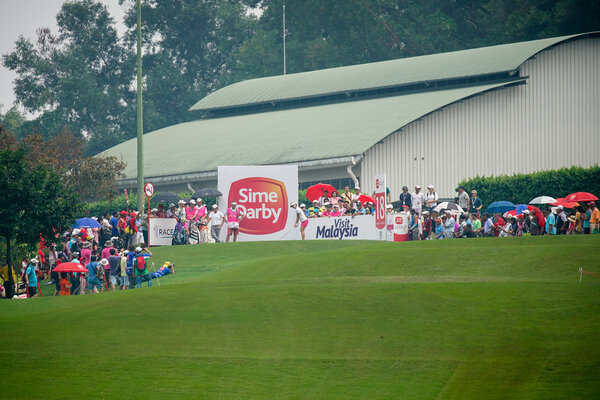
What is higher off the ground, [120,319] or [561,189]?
[561,189]

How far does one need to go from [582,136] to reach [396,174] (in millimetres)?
9985

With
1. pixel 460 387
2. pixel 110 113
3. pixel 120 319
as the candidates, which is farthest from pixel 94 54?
pixel 460 387

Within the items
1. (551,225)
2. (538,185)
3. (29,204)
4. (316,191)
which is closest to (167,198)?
(316,191)

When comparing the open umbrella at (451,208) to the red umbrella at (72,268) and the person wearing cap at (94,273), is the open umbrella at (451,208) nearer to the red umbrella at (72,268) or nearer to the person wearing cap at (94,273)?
the person wearing cap at (94,273)

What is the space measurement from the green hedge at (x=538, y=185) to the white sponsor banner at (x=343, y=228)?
7.69 metres

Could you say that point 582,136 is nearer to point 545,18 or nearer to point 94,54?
point 545,18

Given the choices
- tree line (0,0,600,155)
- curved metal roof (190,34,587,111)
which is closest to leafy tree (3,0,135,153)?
tree line (0,0,600,155)

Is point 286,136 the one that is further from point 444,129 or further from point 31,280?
point 31,280

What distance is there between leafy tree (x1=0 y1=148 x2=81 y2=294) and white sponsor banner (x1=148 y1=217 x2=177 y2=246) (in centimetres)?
520

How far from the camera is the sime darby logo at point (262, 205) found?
3738 cm

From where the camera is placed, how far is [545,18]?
7094cm

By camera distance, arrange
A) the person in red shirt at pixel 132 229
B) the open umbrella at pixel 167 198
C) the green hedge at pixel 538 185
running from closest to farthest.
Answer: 1. the person in red shirt at pixel 132 229
2. the green hedge at pixel 538 185
3. the open umbrella at pixel 167 198

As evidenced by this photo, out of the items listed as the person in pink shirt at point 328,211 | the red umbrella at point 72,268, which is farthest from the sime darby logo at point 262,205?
the red umbrella at point 72,268

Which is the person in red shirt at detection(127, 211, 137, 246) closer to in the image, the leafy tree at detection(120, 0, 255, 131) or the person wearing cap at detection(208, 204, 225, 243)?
the person wearing cap at detection(208, 204, 225, 243)
